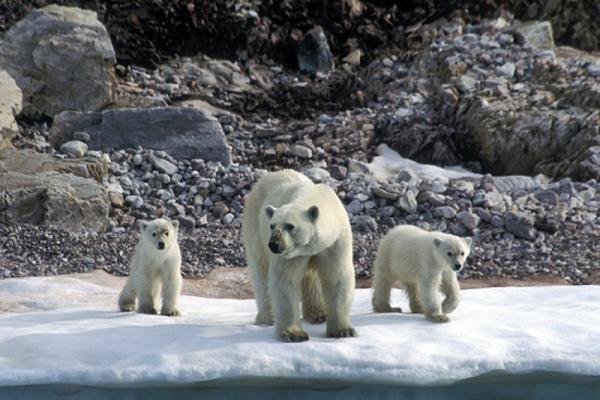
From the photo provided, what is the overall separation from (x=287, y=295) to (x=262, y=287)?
0.62 metres

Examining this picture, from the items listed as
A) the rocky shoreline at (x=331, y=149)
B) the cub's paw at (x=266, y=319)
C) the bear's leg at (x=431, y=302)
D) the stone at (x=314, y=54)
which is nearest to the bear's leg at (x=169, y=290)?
the cub's paw at (x=266, y=319)

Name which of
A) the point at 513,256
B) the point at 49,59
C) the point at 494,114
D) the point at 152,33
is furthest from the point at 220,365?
the point at 152,33

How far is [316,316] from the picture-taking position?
630cm

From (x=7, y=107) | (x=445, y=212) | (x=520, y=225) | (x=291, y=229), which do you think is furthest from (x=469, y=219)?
(x=7, y=107)

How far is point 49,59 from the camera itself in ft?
52.7

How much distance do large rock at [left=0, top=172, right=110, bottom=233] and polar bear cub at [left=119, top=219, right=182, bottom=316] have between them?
12.5ft

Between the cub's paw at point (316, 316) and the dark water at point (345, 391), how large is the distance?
2.80 feet

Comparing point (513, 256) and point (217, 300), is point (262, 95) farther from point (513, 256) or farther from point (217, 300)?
point (217, 300)

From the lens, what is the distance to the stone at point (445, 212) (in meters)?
10.9

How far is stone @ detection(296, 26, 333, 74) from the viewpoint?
69.1 ft

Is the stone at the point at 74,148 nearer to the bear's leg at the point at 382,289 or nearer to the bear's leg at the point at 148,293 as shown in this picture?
the bear's leg at the point at 148,293

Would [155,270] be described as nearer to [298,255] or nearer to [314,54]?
[298,255]

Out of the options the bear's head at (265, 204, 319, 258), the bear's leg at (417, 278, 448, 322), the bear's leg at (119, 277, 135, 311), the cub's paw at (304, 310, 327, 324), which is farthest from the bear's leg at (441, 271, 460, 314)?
the bear's leg at (119, 277, 135, 311)

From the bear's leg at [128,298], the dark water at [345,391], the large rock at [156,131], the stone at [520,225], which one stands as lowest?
the dark water at [345,391]
